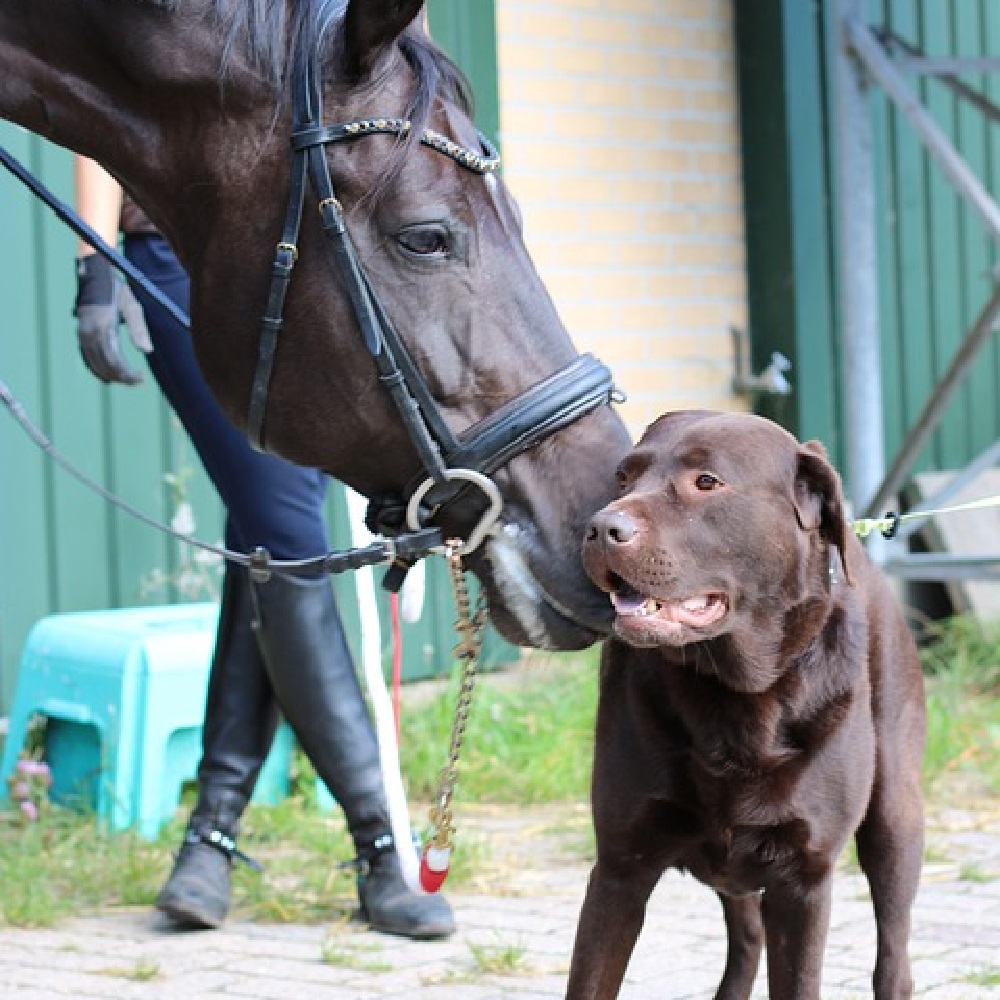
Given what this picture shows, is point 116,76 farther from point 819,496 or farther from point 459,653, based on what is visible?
point 819,496

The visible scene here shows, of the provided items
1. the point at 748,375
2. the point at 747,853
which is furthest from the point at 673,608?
the point at 748,375

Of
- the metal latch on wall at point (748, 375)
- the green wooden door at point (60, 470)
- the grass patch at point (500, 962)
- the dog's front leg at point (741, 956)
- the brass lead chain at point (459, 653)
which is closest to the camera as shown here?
the brass lead chain at point (459, 653)

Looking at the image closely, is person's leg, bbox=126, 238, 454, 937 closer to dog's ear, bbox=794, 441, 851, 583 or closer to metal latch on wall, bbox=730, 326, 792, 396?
dog's ear, bbox=794, 441, 851, 583

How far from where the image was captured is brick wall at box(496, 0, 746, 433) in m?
7.25

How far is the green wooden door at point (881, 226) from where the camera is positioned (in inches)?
309

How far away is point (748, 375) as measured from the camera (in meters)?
7.89

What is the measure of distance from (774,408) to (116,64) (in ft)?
17.8

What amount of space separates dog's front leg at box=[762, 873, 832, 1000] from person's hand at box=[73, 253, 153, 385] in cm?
177

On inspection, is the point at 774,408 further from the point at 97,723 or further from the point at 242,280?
the point at 242,280

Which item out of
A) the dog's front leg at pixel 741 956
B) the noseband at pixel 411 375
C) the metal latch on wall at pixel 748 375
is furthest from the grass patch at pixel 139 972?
the metal latch on wall at pixel 748 375

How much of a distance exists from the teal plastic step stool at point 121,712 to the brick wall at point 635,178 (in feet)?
7.83

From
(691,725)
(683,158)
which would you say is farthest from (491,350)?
(683,158)

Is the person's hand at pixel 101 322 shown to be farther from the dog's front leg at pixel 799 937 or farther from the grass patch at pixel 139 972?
the dog's front leg at pixel 799 937

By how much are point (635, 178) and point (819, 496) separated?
4.94 meters
